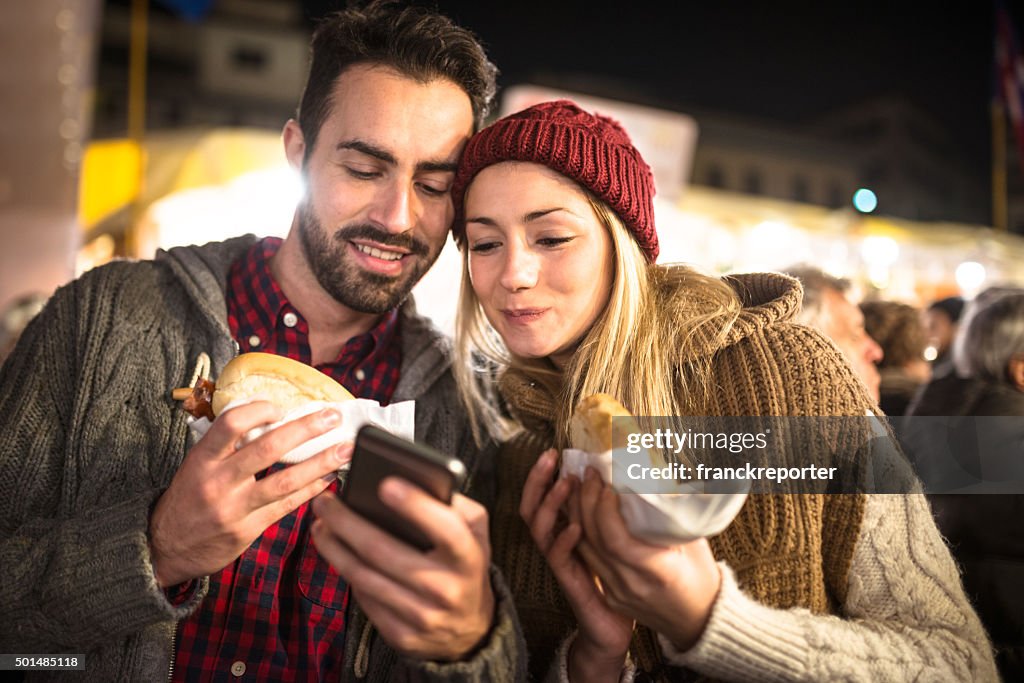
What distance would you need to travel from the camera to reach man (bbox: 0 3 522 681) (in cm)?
146

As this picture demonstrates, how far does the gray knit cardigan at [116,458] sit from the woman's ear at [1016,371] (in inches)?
108

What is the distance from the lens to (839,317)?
378 cm

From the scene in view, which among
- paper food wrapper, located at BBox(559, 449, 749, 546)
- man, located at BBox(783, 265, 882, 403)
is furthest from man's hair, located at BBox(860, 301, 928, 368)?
paper food wrapper, located at BBox(559, 449, 749, 546)

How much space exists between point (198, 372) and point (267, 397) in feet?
1.37

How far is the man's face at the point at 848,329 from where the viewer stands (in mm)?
3713

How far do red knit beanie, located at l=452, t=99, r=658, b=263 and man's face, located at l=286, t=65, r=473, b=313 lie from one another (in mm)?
131

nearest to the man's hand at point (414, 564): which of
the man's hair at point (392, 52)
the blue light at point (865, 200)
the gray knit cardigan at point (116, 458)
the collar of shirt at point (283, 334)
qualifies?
the gray knit cardigan at point (116, 458)

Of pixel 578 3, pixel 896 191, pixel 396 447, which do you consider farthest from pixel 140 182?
pixel 896 191

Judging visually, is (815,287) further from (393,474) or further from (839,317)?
(393,474)

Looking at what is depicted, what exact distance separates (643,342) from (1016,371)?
2.54 m

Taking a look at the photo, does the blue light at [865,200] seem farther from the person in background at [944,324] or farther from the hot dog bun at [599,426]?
the hot dog bun at [599,426]

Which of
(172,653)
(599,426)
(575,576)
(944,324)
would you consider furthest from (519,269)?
(944,324)

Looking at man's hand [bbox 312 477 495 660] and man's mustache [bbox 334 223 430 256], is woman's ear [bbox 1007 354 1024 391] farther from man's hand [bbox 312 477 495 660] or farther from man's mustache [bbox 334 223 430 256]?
man's hand [bbox 312 477 495 660]

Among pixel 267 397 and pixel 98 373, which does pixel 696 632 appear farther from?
pixel 98 373
